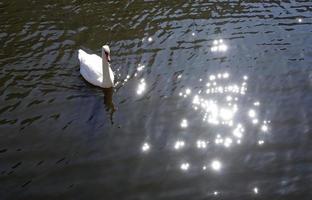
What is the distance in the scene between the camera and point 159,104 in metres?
15.8

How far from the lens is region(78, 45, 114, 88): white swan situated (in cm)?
1642

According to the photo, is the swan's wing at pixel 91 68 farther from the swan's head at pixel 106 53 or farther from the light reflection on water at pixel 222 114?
the light reflection on water at pixel 222 114

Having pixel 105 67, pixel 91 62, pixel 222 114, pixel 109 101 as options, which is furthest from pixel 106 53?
pixel 222 114

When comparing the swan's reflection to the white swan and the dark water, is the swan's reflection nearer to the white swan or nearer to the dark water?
the dark water

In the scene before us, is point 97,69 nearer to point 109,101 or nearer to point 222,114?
point 109,101

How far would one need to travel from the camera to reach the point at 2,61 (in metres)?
18.0

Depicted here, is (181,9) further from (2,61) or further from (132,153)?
(132,153)

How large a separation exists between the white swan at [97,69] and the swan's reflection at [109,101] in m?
0.18

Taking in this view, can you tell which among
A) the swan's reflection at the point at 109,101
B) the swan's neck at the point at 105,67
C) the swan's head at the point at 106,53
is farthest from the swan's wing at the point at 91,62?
the swan's head at the point at 106,53

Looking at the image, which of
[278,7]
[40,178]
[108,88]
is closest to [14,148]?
[40,178]

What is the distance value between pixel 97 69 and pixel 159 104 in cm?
307

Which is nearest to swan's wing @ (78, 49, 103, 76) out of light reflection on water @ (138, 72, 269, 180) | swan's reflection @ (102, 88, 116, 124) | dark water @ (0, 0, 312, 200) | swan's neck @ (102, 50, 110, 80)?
dark water @ (0, 0, 312, 200)

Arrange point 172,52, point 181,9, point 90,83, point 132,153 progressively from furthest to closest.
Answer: point 181,9
point 172,52
point 90,83
point 132,153

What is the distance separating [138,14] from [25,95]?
8351 mm
